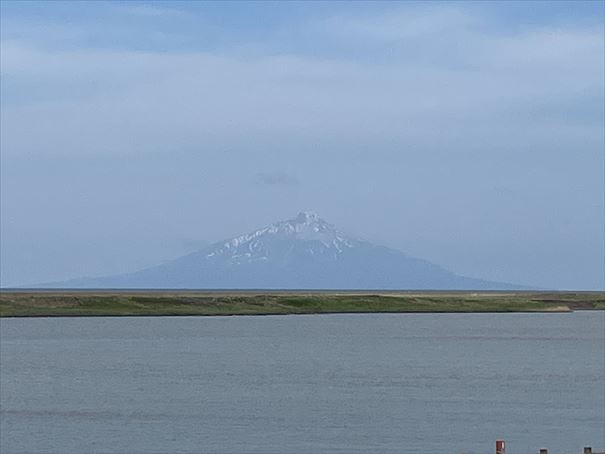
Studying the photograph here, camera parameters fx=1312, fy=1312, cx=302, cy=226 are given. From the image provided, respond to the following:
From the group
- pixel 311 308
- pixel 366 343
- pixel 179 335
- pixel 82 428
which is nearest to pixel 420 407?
pixel 82 428

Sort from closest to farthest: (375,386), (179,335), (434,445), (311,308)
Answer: (434,445)
(375,386)
(179,335)
(311,308)

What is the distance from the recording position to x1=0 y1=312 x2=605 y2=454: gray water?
51.0 metres

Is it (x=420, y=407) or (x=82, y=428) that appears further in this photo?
(x=420, y=407)

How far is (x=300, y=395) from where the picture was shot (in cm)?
6819

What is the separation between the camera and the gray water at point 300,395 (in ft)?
167

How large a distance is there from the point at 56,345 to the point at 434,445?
7116cm

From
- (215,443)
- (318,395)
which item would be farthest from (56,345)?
(215,443)

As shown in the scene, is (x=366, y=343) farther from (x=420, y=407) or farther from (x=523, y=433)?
(x=523, y=433)

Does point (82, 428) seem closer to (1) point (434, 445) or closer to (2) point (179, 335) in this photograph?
(1) point (434, 445)

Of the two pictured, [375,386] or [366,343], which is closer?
[375,386]

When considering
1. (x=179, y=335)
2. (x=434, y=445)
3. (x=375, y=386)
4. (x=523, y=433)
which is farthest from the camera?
(x=179, y=335)

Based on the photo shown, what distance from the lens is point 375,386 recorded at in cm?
7356

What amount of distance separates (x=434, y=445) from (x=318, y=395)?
19.0 m

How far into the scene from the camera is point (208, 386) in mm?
73750
